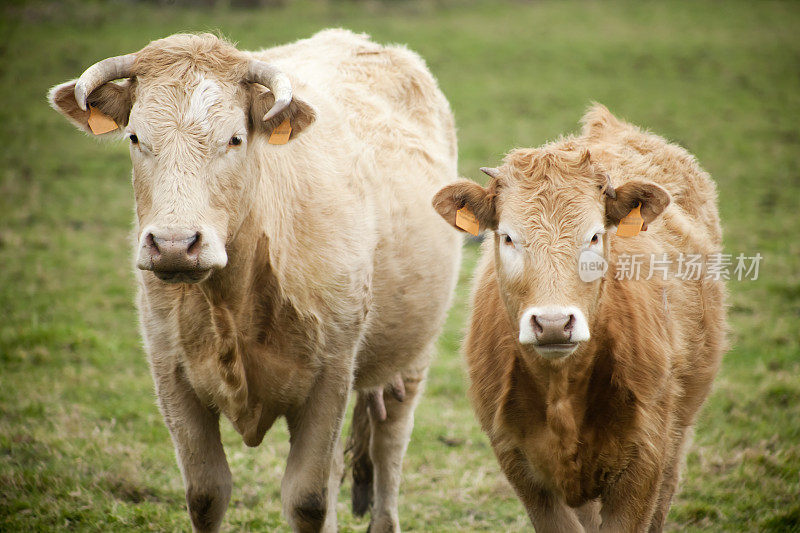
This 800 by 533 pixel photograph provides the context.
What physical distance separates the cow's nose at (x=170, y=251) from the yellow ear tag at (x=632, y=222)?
190 cm

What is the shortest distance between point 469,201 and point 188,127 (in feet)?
4.32

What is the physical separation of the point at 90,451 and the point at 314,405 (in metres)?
2.38

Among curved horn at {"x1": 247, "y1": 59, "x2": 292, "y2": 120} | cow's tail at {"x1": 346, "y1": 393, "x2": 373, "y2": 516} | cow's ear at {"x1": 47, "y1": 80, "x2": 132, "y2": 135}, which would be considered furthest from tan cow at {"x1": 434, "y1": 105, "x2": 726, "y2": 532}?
cow's tail at {"x1": 346, "y1": 393, "x2": 373, "y2": 516}

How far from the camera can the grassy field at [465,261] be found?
215 inches

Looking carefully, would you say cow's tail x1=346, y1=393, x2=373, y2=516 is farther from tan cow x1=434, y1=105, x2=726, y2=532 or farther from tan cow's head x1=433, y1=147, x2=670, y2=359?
tan cow's head x1=433, y1=147, x2=670, y2=359

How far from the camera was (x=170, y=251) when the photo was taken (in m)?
3.13

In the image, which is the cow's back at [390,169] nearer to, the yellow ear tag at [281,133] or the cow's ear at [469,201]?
the cow's ear at [469,201]

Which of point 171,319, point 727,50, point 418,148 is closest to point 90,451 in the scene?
point 171,319

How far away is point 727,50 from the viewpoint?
73.9 feet

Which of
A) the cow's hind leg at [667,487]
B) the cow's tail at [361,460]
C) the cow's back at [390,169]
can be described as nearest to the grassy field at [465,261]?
the cow's tail at [361,460]

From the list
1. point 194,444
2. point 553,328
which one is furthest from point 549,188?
point 194,444

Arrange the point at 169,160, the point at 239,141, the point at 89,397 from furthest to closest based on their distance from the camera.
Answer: the point at 89,397 → the point at 239,141 → the point at 169,160

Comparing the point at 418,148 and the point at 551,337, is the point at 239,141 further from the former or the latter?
the point at 418,148

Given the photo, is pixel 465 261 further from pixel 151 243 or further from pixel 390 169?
pixel 151 243
